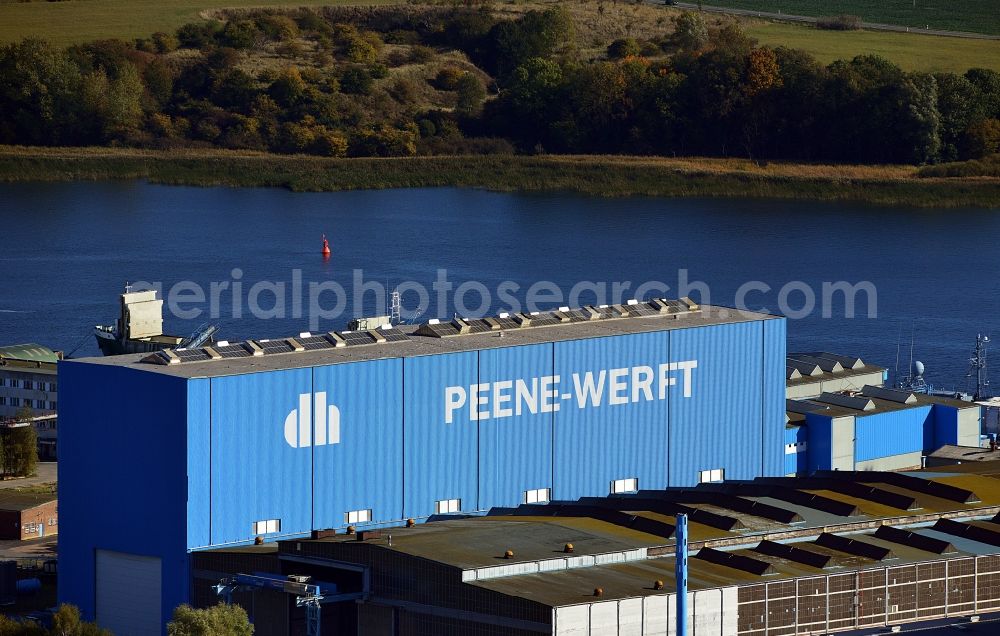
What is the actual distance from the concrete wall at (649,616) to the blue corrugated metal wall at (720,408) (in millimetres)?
8236

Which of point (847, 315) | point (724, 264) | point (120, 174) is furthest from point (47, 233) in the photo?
point (847, 315)

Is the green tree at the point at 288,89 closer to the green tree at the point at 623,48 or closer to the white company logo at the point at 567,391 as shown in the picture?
the green tree at the point at 623,48

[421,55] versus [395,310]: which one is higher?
[421,55]

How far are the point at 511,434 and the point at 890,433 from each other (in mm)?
9289

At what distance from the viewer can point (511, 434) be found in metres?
30.3

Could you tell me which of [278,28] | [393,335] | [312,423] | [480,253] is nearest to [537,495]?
[393,335]

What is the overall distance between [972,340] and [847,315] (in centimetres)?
443

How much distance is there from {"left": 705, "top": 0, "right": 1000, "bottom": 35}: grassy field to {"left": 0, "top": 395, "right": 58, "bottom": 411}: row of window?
58.8m

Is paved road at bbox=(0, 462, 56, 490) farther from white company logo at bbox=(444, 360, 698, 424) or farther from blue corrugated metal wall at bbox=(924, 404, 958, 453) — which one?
blue corrugated metal wall at bbox=(924, 404, 958, 453)

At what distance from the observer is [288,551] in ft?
84.8

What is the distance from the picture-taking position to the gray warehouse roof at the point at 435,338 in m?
28.2

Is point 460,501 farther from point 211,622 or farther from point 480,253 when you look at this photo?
point 480,253

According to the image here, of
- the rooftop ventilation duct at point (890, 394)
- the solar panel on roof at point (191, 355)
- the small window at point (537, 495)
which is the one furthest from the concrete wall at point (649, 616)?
the rooftop ventilation duct at point (890, 394)

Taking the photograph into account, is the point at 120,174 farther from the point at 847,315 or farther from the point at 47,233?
the point at 847,315
